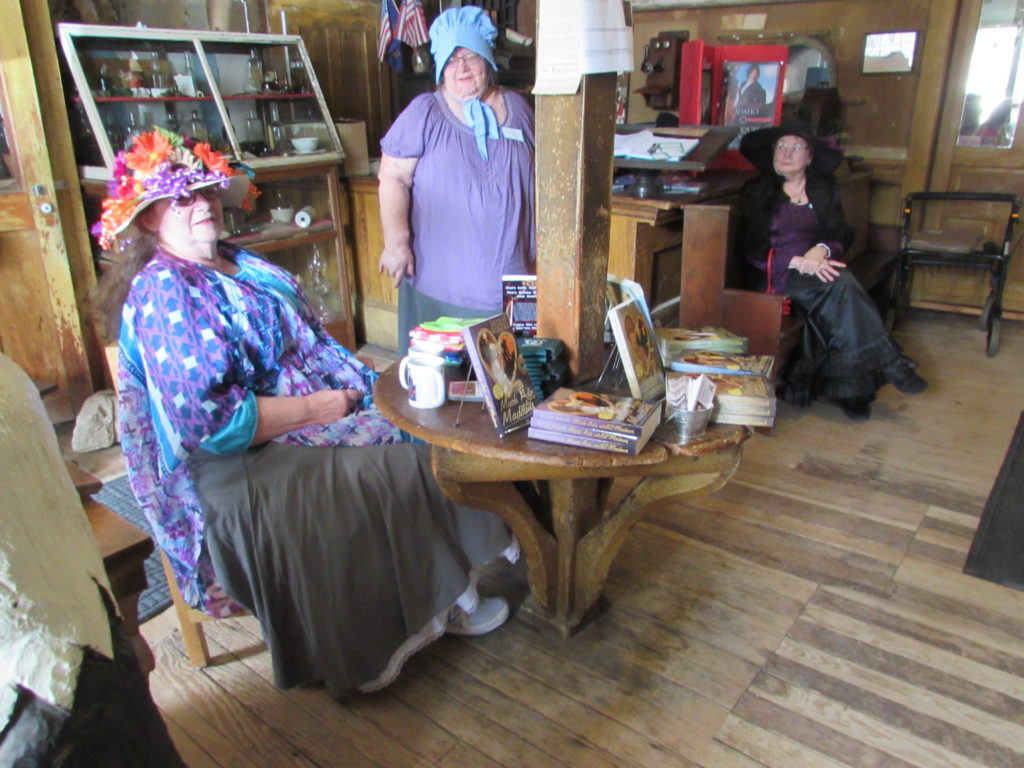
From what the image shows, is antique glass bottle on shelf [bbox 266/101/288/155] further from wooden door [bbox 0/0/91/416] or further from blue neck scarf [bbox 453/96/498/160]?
blue neck scarf [bbox 453/96/498/160]

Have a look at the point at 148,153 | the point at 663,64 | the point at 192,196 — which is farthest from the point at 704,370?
Answer: the point at 663,64

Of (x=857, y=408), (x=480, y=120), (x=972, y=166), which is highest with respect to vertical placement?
(x=480, y=120)

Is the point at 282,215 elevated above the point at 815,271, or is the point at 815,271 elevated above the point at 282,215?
the point at 282,215

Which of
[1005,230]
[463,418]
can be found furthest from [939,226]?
[463,418]

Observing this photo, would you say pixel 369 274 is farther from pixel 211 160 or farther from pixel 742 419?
pixel 742 419

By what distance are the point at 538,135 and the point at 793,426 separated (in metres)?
2.11

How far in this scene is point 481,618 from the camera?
1.92 metres

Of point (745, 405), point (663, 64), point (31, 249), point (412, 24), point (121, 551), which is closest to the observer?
point (121, 551)

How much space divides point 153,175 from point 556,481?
110cm

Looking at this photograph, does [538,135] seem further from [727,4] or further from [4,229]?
[727,4]

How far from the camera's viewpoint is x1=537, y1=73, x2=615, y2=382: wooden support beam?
1411mm

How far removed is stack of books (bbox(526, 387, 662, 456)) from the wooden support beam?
202mm

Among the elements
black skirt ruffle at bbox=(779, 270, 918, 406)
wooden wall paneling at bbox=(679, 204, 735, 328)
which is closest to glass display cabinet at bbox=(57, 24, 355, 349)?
wooden wall paneling at bbox=(679, 204, 735, 328)

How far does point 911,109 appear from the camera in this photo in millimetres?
4312
